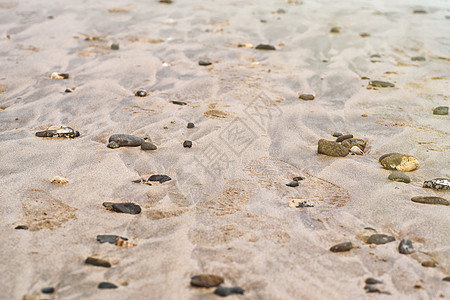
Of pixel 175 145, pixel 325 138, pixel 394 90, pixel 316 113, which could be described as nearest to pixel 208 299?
pixel 175 145

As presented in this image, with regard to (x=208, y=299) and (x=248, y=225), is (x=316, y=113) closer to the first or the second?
(x=248, y=225)

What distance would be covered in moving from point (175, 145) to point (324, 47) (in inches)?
103

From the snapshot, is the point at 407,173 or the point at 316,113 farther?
the point at 316,113

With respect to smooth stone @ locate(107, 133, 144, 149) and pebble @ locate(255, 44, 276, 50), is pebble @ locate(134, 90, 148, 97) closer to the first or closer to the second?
smooth stone @ locate(107, 133, 144, 149)

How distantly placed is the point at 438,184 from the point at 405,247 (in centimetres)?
64

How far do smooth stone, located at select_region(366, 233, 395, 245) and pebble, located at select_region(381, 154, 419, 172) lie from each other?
71 centimetres

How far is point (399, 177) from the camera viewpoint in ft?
7.77

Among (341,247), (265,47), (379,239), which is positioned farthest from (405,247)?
(265,47)

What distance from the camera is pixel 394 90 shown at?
12.1ft

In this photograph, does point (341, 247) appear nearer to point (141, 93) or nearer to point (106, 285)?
point (106, 285)

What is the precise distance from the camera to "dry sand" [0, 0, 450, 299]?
1674mm

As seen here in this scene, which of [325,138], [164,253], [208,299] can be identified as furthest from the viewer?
[325,138]

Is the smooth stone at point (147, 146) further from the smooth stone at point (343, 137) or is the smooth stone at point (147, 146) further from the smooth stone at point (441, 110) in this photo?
the smooth stone at point (441, 110)

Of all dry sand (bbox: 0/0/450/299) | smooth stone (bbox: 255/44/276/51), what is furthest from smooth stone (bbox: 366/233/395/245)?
smooth stone (bbox: 255/44/276/51)
